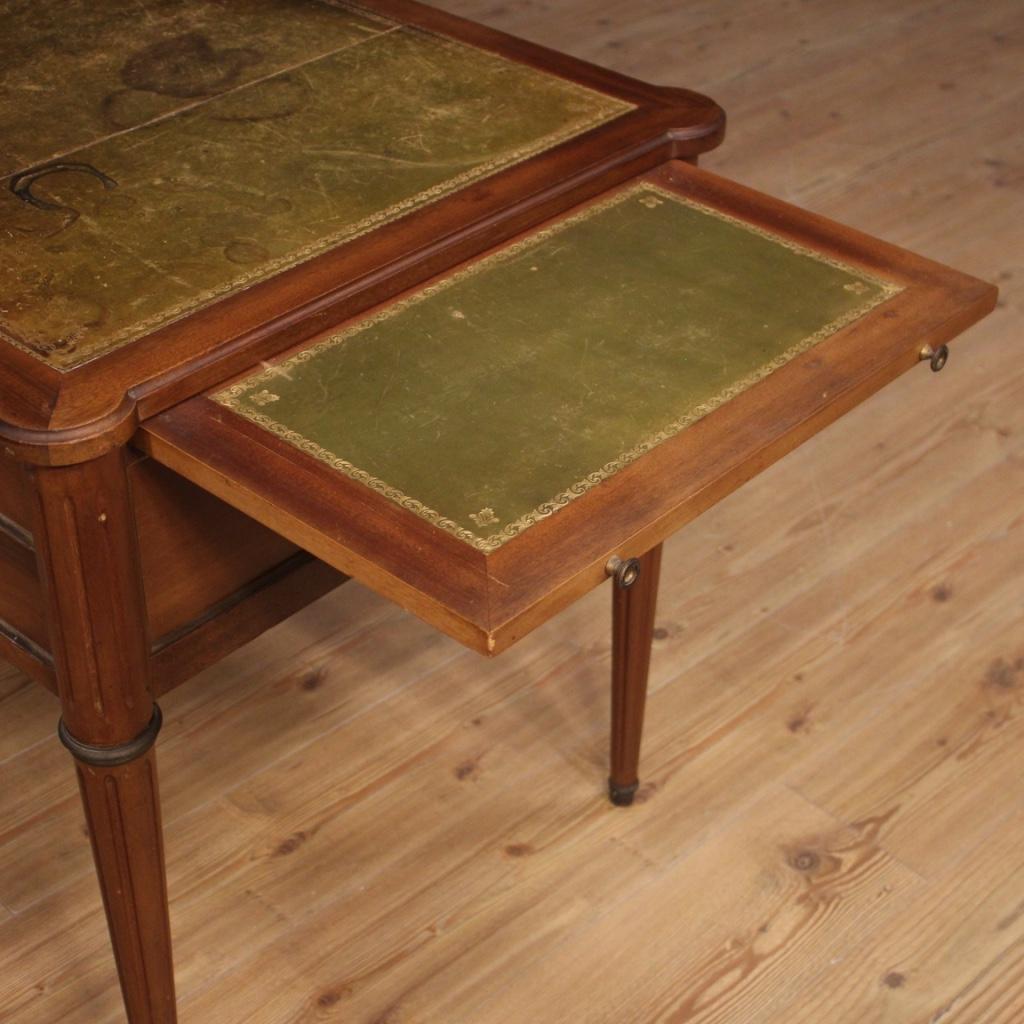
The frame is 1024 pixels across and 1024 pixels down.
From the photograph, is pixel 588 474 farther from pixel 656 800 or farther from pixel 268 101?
pixel 656 800

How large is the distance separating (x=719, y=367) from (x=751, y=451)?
114 mm

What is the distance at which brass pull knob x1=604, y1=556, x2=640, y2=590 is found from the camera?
3.87 feet

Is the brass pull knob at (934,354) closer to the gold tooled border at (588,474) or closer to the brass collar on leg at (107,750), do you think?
the gold tooled border at (588,474)

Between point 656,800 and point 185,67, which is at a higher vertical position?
point 185,67

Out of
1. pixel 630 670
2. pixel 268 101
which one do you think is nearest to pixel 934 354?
pixel 630 670

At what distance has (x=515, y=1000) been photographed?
179 cm

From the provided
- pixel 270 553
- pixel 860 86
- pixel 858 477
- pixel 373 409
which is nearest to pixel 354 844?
Answer: pixel 270 553

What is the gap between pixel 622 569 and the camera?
119cm

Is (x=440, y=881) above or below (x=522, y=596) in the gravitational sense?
below

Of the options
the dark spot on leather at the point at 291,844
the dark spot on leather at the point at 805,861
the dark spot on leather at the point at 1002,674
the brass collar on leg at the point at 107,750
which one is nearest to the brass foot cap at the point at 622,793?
the dark spot on leather at the point at 805,861

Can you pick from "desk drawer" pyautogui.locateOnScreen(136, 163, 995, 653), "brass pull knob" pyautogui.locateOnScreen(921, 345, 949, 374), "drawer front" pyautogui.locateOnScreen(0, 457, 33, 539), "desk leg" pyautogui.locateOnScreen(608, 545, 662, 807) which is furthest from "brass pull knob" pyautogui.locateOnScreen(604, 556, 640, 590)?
"desk leg" pyautogui.locateOnScreen(608, 545, 662, 807)

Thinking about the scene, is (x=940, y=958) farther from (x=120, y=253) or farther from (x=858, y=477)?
(x=120, y=253)

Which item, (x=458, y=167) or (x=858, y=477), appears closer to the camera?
(x=458, y=167)

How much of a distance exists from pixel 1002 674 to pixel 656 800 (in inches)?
20.0
